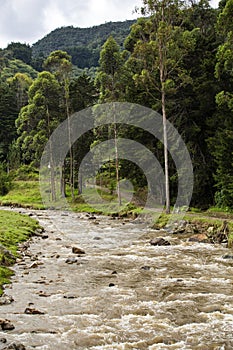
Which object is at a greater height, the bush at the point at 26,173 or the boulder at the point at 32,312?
the bush at the point at 26,173

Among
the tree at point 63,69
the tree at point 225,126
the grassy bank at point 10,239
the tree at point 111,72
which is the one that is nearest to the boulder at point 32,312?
the grassy bank at point 10,239

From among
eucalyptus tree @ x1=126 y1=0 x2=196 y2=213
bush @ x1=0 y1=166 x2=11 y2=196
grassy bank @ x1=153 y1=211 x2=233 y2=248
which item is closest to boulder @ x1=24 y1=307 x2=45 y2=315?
grassy bank @ x1=153 y1=211 x2=233 y2=248

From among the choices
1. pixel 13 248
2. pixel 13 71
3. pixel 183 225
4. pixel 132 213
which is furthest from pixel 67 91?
pixel 13 71

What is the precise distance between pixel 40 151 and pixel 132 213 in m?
21.2

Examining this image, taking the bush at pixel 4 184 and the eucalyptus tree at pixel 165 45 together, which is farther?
the bush at pixel 4 184

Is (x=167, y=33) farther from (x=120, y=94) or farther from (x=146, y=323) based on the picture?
(x=146, y=323)

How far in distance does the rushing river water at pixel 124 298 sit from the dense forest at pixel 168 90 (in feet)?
35.9

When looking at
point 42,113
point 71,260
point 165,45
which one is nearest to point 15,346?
point 71,260

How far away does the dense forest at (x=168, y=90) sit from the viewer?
27.4 metres

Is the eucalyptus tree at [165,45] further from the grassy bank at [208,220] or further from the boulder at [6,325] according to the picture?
the boulder at [6,325]

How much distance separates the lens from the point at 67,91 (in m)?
48.8

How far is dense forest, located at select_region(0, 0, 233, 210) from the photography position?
1077 inches

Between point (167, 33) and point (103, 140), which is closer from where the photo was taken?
point (167, 33)

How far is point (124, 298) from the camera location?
1123 cm
